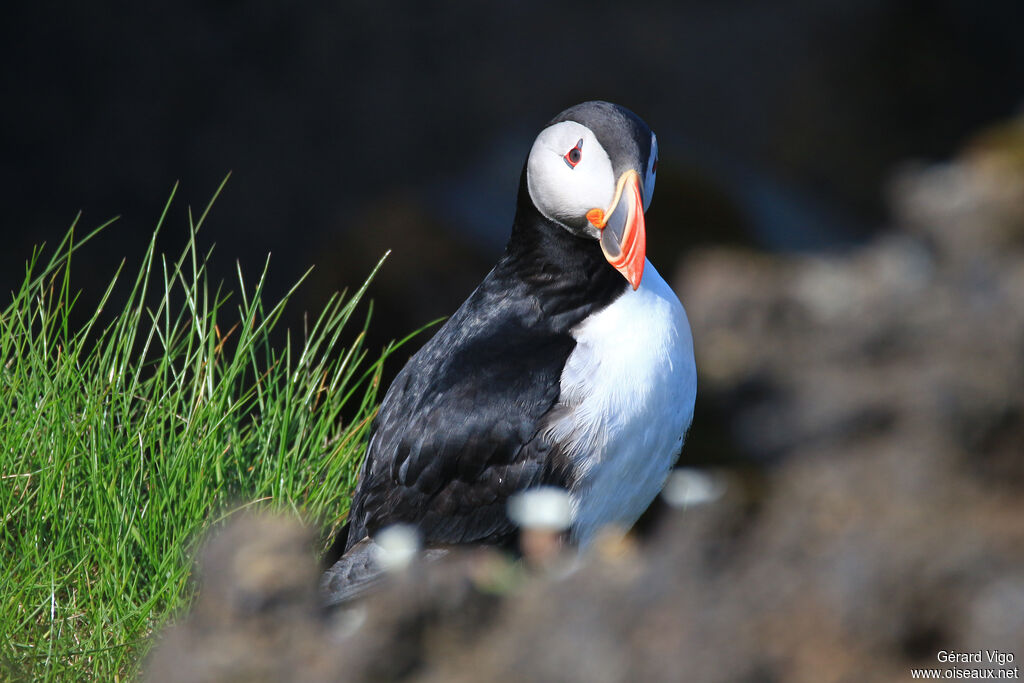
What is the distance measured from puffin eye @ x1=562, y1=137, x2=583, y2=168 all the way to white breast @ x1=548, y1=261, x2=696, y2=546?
13.3 inches

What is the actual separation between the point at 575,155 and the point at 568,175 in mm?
47

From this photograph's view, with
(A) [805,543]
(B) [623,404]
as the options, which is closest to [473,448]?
(B) [623,404]

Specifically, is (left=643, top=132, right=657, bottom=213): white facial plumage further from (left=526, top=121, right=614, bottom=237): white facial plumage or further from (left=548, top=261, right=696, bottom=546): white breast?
(left=548, top=261, right=696, bottom=546): white breast

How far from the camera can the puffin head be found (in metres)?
2.32

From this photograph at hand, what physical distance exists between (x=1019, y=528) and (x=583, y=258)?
64.6 inches

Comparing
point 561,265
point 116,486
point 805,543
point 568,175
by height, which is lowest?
point 116,486

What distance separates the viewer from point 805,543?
104cm

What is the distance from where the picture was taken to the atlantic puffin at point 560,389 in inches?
93.9

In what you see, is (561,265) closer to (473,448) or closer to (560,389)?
(560,389)

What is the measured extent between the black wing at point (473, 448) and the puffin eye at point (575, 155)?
383mm

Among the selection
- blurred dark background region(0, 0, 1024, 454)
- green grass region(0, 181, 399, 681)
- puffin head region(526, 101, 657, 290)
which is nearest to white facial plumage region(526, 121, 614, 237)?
puffin head region(526, 101, 657, 290)

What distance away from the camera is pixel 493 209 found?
6.26 m

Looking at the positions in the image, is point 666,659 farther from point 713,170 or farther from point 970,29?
point 970,29

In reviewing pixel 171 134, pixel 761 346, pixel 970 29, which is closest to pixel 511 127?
pixel 171 134
